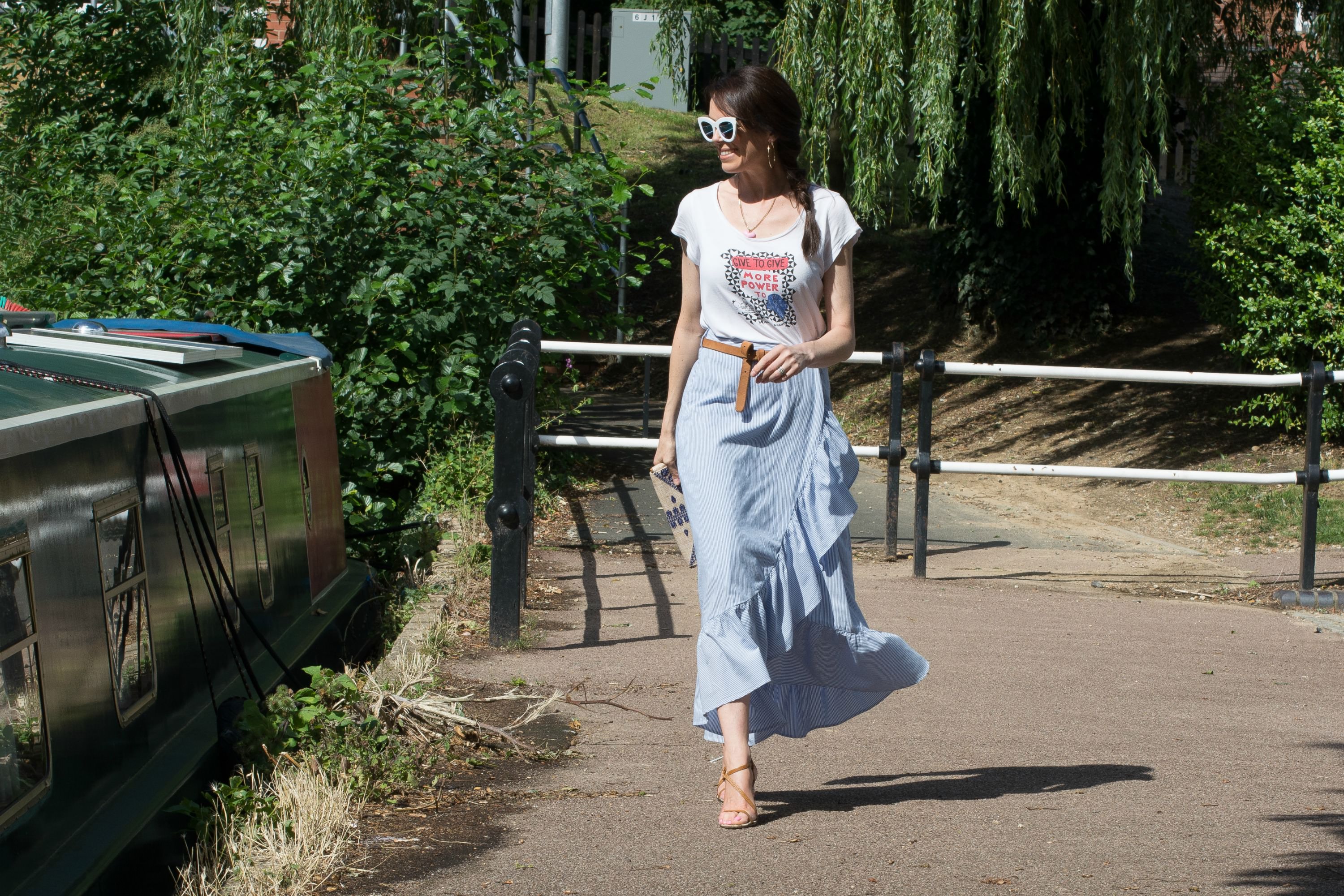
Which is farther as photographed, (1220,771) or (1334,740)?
(1334,740)

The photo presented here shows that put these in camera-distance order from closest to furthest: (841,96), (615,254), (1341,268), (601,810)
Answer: (601,810) < (615,254) < (1341,268) < (841,96)

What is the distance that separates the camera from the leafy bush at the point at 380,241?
26.7 ft

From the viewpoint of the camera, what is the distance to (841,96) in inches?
425

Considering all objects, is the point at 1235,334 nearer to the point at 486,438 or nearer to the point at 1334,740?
the point at 486,438

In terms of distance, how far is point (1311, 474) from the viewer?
6078 millimetres

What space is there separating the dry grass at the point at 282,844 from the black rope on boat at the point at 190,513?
0.81 metres

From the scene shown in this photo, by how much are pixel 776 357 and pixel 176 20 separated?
37.8 feet

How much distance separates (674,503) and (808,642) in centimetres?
57

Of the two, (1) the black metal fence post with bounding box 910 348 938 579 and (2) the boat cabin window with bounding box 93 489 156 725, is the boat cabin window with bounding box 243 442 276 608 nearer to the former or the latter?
(2) the boat cabin window with bounding box 93 489 156 725

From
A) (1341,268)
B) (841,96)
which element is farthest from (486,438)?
(1341,268)

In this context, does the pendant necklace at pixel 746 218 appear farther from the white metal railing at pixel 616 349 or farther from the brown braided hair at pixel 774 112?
the white metal railing at pixel 616 349

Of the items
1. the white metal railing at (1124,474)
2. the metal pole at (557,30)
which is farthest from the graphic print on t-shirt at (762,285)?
the metal pole at (557,30)

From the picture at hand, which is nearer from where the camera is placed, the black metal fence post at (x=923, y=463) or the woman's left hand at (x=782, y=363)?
the woman's left hand at (x=782, y=363)

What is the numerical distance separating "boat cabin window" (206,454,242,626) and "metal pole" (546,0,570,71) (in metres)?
6.34
